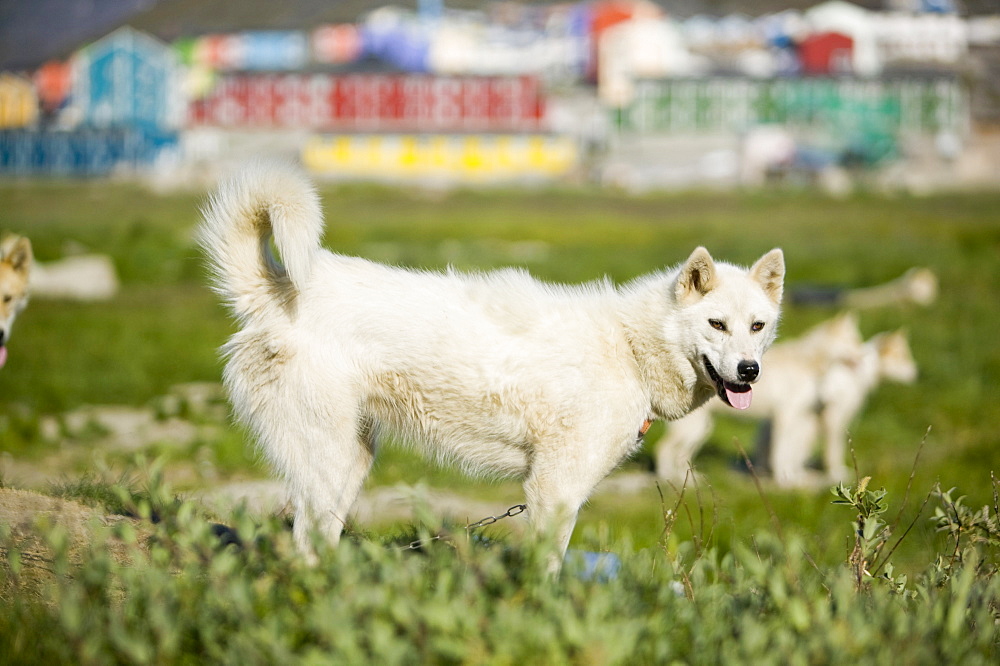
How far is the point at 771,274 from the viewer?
203 inches

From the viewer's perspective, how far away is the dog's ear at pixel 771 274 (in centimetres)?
512

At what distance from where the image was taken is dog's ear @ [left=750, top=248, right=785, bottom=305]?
5.12m

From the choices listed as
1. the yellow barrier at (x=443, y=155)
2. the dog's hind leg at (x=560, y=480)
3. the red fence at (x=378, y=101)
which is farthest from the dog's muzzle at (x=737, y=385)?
the red fence at (x=378, y=101)

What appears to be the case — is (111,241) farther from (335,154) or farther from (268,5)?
(268,5)

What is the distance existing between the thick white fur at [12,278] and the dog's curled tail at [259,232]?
3.76 m

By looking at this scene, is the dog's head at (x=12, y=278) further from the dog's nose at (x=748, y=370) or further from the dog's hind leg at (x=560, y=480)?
the dog's nose at (x=748, y=370)

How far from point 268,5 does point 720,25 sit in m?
41.2

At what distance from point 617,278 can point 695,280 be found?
1629 cm

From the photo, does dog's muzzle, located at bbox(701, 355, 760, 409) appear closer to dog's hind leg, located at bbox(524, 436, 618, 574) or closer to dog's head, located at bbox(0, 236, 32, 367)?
dog's hind leg, located at bbox(524, 436, 618, 574)

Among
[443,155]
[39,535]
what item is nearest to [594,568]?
[39,535]

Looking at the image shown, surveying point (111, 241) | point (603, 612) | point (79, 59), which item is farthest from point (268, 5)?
point (603, 612)

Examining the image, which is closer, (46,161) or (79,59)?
(46,161)

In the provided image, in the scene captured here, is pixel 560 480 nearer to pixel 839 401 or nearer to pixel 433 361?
pixel 433 361

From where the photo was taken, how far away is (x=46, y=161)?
58156mm
